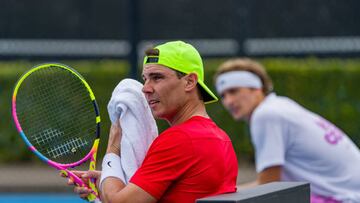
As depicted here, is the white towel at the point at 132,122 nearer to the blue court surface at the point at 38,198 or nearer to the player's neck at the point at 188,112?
the player's neck at the point at 188,112

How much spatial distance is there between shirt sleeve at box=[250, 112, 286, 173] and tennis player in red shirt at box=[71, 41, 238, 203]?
1.80m

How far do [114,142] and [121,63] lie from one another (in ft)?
32.7

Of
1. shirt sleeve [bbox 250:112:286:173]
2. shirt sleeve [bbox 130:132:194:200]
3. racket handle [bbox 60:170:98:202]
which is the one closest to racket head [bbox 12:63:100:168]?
racket handle [bbox 60:170:98:202]

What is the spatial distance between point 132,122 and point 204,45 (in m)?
8.91

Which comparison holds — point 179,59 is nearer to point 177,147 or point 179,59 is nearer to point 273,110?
point 177,147

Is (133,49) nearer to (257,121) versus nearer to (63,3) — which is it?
(63,3)

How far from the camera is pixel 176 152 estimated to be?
4.38m

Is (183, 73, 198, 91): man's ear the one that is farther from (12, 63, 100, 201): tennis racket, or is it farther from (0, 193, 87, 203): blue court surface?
(0, 193, 87, 203): blue court surface

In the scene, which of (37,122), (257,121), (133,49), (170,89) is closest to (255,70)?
(257,121)

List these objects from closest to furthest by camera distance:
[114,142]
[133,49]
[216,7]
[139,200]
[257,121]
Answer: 1. [139,200]
2. [114,142]
3. [257,121]
4. [133,49]
5. [216,7]

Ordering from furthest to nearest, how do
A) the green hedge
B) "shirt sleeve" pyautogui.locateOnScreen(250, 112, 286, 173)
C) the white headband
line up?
the green hedge
the white headband
"shirt sleeve" pyautogui.locateOnScreen(250, 112, 286, 173)

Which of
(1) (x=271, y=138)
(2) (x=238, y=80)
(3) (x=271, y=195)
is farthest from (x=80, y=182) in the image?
(2) (x=238, y=80)

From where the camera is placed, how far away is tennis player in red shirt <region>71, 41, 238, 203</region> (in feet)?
14.4

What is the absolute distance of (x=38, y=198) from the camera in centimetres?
1301
